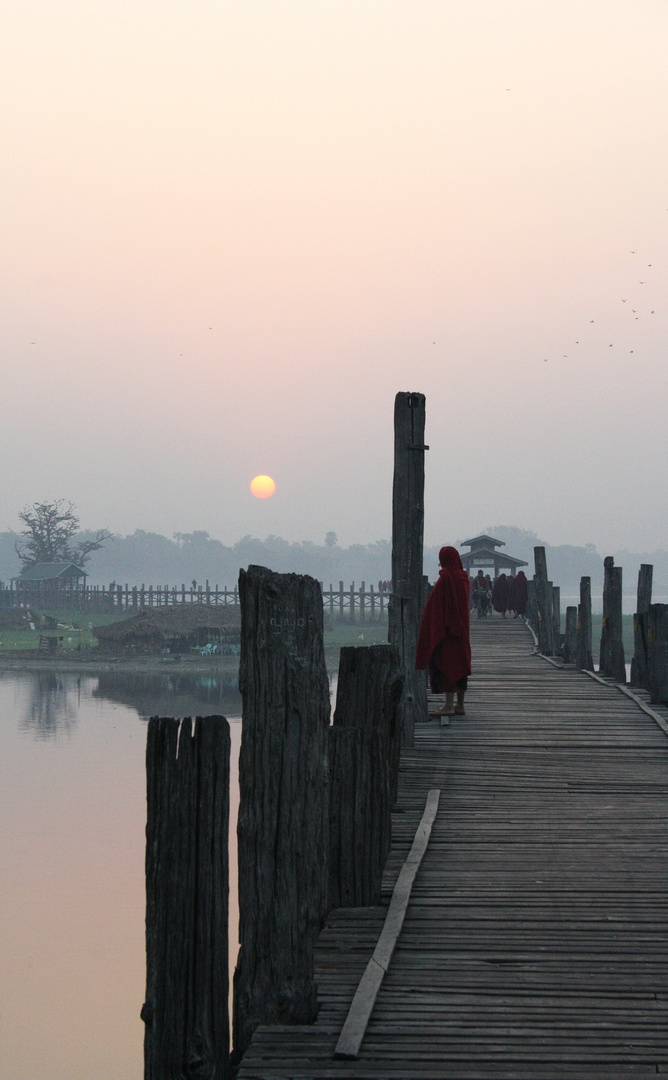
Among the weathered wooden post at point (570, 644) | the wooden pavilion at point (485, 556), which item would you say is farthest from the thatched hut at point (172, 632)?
the weathered wooden post at point (570, 644)

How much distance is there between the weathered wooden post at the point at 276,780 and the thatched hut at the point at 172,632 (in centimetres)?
4832

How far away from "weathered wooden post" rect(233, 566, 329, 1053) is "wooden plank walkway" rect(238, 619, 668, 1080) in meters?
0.26

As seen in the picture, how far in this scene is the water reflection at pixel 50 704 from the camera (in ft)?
117

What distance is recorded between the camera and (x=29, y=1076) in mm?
14711

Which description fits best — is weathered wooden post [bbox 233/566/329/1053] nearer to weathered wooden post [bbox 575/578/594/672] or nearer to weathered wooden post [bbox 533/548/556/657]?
weathered wooden post [bbox 575/578/594/672]

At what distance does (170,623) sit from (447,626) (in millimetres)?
45059

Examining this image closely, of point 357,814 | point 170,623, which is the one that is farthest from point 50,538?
point 357,814

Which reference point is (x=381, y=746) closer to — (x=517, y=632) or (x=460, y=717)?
(x=460, y=717)

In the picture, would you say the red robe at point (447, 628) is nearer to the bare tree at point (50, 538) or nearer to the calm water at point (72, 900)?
the calm water at point (72, 900)

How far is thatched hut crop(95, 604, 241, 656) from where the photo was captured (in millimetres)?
51812

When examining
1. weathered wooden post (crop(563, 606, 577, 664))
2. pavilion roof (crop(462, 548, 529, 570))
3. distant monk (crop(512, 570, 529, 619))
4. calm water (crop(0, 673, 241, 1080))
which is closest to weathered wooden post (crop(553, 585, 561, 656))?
weathered wooden post (crop(563, 606, 577, 664))

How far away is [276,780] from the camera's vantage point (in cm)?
402

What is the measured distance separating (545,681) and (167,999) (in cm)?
1140

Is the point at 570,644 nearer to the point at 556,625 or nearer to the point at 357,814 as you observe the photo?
the point at 556,625
